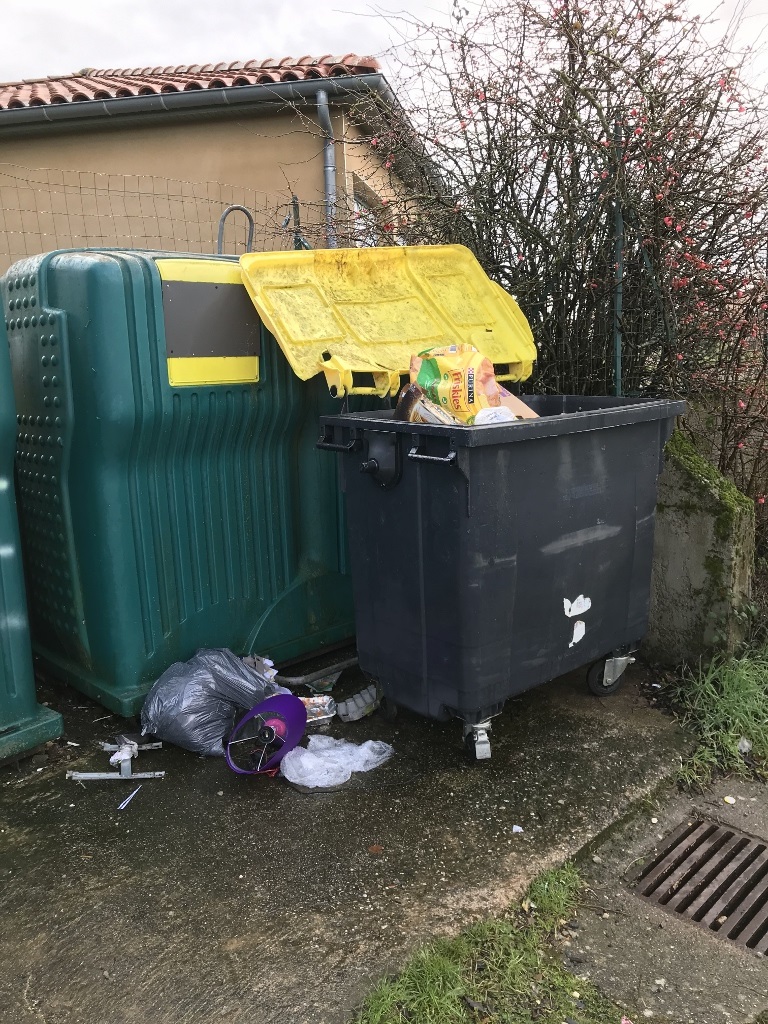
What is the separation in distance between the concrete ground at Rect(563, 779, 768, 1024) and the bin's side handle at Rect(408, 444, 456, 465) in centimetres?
128

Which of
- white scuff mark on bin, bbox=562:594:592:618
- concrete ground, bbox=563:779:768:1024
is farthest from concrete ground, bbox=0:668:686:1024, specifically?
white scuff mark on bin, bbox=562:594:592:618

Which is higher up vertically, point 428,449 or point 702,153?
point 702,153

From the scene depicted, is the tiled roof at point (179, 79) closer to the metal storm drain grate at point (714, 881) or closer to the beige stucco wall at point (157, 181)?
the beige stucco wall at point (157, 181)

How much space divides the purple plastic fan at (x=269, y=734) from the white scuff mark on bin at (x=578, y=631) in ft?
3.44

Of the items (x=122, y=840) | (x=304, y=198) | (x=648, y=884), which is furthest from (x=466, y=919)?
(x=304, y=198)

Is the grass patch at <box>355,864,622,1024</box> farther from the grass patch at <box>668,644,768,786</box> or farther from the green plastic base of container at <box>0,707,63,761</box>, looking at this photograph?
the green plastic base of container at <box>0,707,63,761</box>

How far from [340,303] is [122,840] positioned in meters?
2.12

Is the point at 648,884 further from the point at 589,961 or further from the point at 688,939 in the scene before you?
the point at 589,961

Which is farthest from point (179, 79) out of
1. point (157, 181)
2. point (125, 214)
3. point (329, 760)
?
point (329, 760)

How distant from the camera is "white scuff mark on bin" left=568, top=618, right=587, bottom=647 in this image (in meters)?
2.87

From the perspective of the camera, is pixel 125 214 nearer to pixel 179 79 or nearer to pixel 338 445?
pixel 179 79

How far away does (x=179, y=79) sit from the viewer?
32.7 feet

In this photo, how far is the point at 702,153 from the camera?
3.45 meters

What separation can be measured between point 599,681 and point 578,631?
0.49m
